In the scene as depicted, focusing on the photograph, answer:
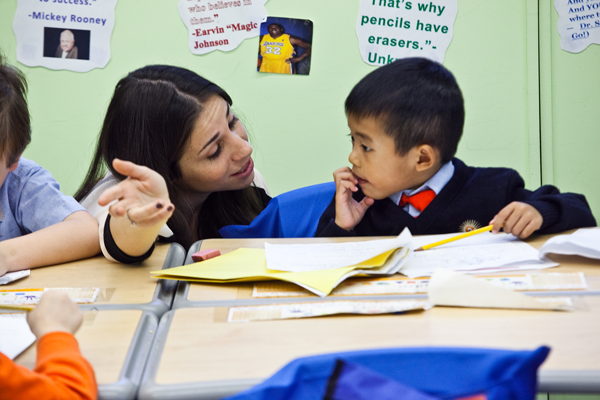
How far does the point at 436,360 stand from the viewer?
317mm

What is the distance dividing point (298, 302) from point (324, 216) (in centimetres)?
58

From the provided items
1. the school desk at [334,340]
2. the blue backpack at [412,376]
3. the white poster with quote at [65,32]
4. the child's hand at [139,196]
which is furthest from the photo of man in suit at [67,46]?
the blue backpack at [412,376]

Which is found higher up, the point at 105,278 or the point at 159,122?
the point at 159,122

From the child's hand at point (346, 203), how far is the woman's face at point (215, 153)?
0.26m

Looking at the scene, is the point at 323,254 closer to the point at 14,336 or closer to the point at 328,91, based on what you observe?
the point at 14,336

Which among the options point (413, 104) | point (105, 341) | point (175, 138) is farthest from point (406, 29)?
point (105, 341)

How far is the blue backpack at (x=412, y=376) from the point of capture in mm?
276

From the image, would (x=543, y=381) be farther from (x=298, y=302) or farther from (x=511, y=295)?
(x=298, y=302)

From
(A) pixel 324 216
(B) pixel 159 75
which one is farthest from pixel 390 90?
(B) pixel 159 75

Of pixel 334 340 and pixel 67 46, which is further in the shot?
pixel 67 46

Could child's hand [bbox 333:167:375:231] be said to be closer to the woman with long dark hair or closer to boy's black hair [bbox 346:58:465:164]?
boy's black hair [bbox 346:58:465:164]

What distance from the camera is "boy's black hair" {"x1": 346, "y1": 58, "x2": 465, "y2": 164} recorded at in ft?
3.49

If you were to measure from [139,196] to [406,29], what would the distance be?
1758 millimetres

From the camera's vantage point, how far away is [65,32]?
79.7 inches
